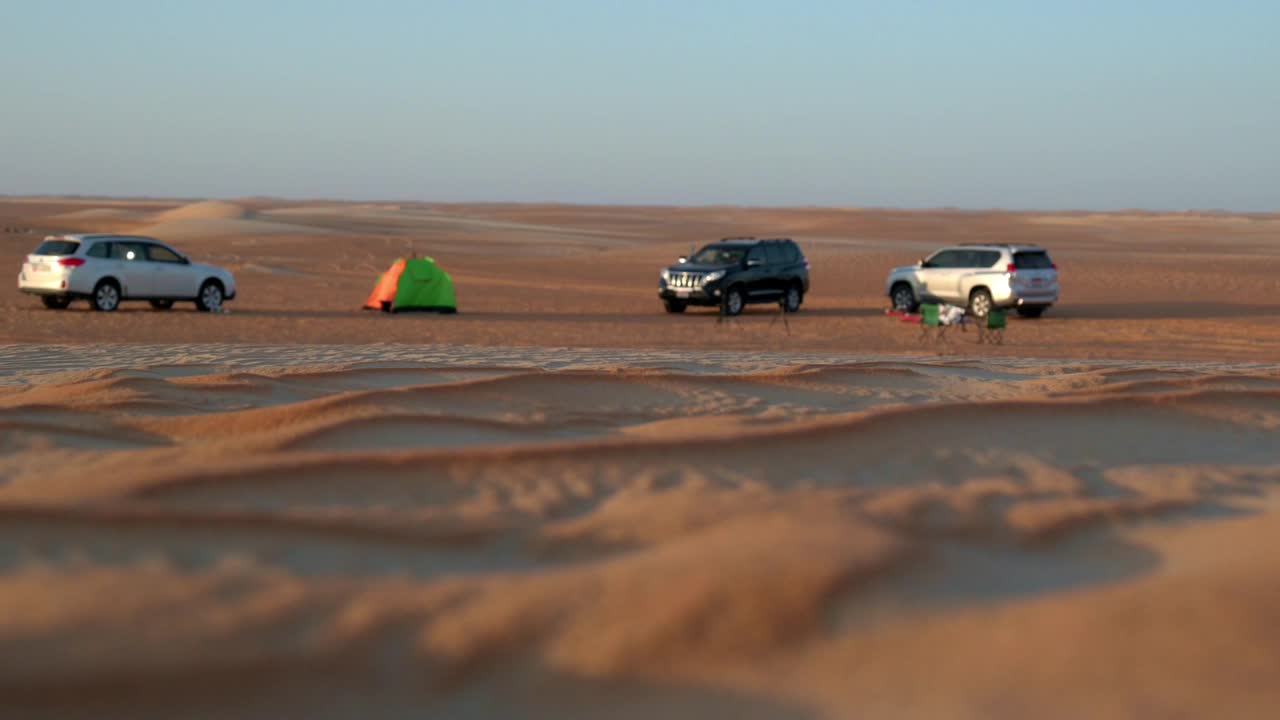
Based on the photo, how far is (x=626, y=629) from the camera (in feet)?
12.8

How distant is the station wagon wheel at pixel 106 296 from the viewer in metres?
22.6

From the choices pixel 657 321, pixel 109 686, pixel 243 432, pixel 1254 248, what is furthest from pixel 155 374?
pixel 1254 248

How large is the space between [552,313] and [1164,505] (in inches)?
764

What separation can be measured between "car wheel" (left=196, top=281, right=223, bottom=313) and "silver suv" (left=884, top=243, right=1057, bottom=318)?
41.1ft

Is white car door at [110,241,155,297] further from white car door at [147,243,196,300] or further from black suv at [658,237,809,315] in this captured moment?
black suv at [658,237,809,315]

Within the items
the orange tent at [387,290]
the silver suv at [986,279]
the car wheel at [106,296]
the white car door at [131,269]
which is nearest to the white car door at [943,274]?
the silver suv at [986,279]

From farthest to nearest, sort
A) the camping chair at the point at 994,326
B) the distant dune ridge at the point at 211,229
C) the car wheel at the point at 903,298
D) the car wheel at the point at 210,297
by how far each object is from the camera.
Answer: the distant dune ridge at the point at 211,229
the car wheel at the point at 903,298
the car wheel at the point at 210,297
the camping chair at the point at 994,326

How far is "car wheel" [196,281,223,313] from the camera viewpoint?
77.3ft

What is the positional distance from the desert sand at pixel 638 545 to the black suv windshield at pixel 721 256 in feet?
53.1

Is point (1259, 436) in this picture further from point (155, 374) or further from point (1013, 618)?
point (155, 374)

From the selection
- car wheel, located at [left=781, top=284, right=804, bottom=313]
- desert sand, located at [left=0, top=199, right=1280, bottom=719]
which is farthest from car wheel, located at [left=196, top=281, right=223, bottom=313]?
desert sand, located at [left=0, top=199, right=1280, bottom=719]

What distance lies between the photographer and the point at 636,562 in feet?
14.6

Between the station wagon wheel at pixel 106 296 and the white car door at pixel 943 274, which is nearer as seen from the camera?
the station wagon wheel at pixel 106 296

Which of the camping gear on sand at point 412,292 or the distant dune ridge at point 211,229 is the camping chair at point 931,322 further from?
the distant dune ridge at point 211,229
